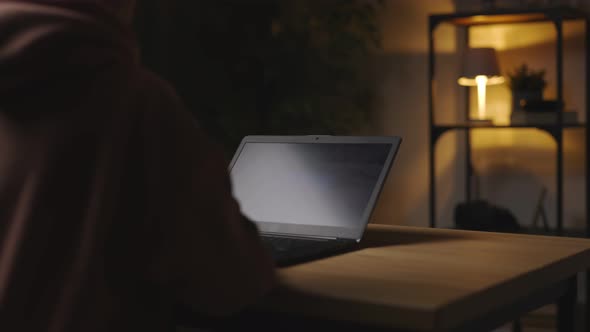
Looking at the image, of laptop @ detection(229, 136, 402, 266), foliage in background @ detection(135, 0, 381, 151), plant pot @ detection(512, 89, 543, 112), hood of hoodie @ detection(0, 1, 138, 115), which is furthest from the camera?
foliage in background @ detection(135, 0, 381, 151)

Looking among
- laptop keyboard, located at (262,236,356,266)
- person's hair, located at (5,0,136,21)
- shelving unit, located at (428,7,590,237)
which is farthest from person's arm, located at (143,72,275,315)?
shelving unit, located at (428,7,590,237)

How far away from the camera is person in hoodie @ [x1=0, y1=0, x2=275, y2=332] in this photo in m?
1.02

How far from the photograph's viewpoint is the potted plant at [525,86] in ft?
11.7

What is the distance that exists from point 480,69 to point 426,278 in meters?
2.51

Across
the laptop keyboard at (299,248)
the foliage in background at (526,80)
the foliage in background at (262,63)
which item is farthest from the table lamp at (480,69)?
the laptop keyboard at (299,248)

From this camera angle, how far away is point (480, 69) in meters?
3.59

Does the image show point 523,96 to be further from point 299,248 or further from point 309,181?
point 299,248

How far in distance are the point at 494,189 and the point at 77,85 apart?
310 centimetres

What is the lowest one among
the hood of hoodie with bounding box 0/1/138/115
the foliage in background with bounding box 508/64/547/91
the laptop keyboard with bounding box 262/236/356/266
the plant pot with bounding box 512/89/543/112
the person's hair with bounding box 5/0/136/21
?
the laptop keyboard with bounding box 262/236/356/266

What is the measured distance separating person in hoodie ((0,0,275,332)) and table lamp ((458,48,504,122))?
8.83 ft

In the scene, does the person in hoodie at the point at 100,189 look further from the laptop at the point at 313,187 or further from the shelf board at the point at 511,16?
the shelf board at the point at 511,16

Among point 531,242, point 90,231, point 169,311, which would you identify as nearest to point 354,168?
point 531,242

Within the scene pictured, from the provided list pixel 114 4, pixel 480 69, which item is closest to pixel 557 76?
pixel 480 69

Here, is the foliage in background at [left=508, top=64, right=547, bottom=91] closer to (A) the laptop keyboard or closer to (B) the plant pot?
(B) the plant pot
